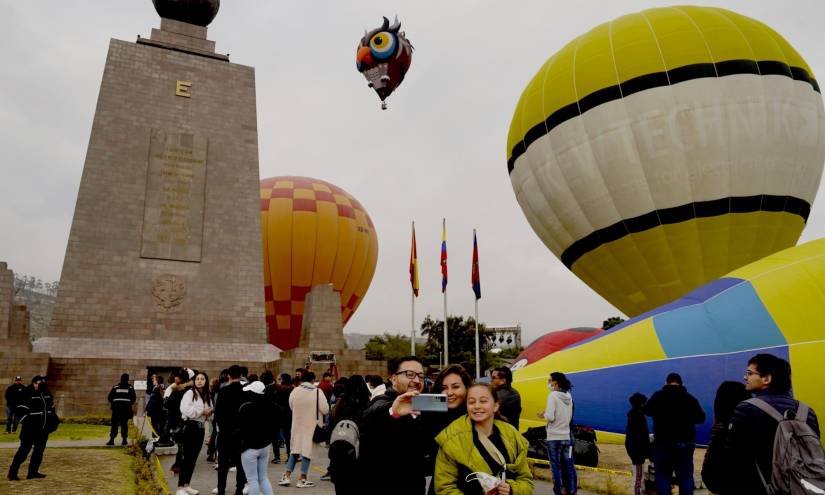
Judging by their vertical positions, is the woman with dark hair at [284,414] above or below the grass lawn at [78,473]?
above

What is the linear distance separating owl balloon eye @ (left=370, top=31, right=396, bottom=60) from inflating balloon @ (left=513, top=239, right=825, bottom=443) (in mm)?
11009

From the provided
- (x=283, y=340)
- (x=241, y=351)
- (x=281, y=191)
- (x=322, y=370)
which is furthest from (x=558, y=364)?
(x=281, y=191)

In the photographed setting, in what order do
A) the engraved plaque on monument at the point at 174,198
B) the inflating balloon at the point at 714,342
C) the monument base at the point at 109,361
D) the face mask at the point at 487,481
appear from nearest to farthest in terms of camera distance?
1. the face mask at the point at 487,481
2. the inflating balloon at the point at 714,342
3. the monument base at the point at 109,361
4. the engraved plaque on monument at the point at 174,198

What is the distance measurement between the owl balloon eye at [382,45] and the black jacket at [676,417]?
14.5m

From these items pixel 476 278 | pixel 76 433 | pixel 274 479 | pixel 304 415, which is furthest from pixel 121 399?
pixel 476 278

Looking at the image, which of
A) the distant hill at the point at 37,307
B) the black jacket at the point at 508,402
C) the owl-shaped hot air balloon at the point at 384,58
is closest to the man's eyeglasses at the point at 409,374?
the black jacket at the point at 508,402

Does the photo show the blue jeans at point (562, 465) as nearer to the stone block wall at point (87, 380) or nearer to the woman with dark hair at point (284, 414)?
the woman with dark hair at point (284, 414)

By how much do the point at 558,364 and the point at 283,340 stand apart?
20100 mm

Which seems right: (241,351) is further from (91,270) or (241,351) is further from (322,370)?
(91,270)

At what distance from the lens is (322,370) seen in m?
21.2

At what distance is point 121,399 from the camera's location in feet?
40.6

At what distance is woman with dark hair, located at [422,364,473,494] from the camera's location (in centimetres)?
335

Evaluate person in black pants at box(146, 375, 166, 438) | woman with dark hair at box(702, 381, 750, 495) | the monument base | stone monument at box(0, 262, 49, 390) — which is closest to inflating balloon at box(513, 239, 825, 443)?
woman with dark hair at box(702, 381, 750, 495)

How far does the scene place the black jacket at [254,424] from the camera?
612 cm
